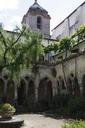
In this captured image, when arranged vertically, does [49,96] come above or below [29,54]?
below

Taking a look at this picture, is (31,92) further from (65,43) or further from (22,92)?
(65,43)

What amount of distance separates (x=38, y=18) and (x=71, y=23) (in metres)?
7.79

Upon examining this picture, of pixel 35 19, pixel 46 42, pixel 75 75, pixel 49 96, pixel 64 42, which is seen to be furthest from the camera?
pixel 35 19

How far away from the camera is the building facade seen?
115 ft

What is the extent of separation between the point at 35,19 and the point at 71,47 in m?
14.8

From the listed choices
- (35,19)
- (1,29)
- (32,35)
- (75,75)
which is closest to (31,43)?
(32,35)

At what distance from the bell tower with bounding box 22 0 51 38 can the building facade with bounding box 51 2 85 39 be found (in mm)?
1764

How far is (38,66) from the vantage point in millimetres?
29734

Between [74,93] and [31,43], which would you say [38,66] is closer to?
[74,93]

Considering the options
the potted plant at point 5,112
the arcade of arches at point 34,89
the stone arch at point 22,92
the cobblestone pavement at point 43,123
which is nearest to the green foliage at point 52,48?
the arcade of arches at point 34,89

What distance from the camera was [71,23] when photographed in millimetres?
37469

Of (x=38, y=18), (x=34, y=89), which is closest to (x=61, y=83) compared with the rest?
(x=34, y=89)

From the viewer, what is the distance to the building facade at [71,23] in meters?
34.9

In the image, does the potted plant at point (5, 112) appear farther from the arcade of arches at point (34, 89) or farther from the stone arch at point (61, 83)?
the stone arch at point (61, 83)
